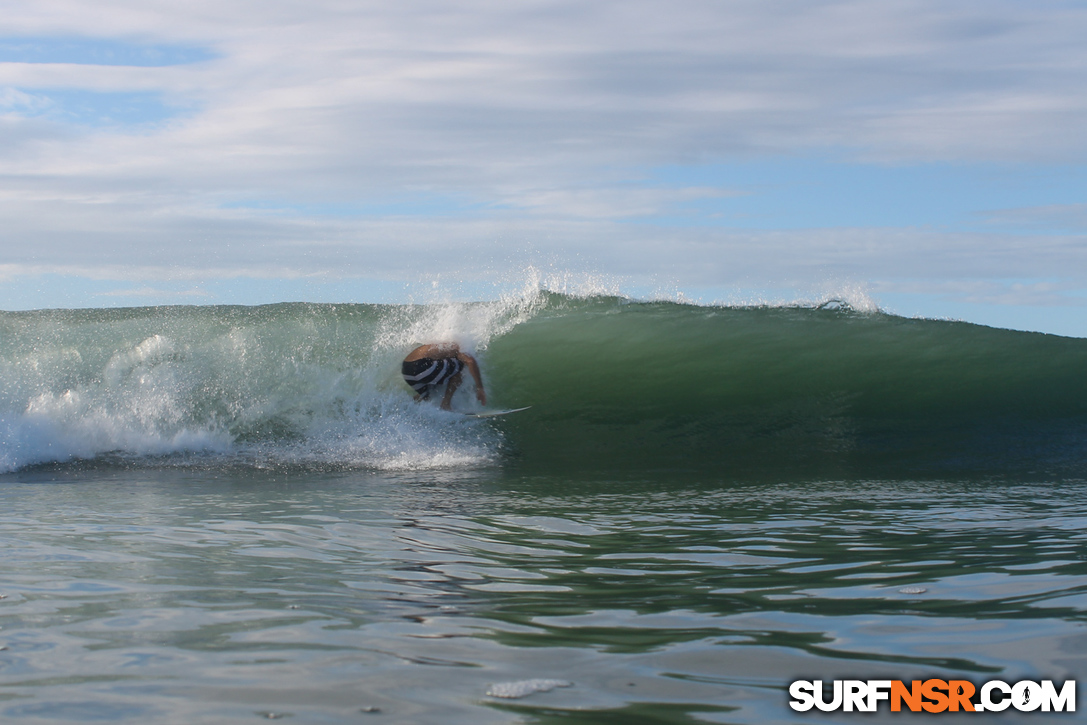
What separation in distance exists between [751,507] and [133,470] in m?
6.08

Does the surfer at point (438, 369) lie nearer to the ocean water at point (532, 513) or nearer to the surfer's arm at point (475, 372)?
the surfer's arm at point (475, 372)

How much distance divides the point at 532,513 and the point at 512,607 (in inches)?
97.8

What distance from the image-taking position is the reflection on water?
228cm

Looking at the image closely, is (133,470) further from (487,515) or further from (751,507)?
(751,507)

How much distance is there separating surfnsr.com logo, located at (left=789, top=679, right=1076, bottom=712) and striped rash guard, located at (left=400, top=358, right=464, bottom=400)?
785cm

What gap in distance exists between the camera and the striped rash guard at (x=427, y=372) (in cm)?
998

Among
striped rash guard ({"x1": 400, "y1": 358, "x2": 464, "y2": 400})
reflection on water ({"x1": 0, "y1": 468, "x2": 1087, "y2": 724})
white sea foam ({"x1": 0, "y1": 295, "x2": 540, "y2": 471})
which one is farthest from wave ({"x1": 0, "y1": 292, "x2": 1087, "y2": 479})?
reflection on water ({"x1": 0, "y1": 468, "x2": 1087, "y2": 724})

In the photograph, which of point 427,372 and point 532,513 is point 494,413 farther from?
point 532,513

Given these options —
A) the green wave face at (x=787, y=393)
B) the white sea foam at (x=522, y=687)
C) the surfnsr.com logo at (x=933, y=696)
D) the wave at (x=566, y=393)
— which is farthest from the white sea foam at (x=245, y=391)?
the surfnsr.com logo at (x=933, y=696)

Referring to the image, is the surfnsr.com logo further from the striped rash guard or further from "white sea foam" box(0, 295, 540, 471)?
the striped rash guard

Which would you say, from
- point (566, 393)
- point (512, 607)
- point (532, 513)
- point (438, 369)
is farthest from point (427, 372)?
point (512, 607)

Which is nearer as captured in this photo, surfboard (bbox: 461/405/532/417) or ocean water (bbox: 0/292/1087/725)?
ocean water (bbox: 0/292/1087/725)

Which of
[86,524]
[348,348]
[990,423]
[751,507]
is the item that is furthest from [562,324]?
[86,524]

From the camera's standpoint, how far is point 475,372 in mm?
10477
